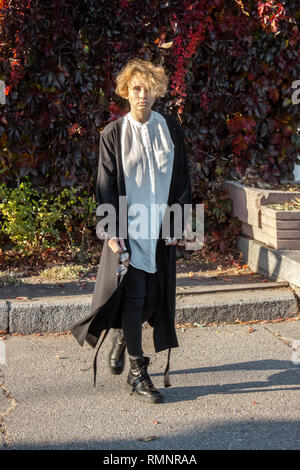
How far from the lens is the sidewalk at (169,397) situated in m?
3.19

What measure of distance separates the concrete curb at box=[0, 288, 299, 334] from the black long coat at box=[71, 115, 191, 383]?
95 cm

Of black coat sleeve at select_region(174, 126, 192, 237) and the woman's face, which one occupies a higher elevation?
the woman's face

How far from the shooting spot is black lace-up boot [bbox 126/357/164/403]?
366 centimetres

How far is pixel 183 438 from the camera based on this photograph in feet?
10.4

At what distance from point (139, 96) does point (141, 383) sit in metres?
1.58

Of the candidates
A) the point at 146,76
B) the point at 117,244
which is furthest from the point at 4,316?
the point at 146,76

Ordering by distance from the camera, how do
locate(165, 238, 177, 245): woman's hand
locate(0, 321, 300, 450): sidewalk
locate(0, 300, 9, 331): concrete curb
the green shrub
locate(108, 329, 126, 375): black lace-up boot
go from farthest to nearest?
the green shrub → locate(0, 300, 9, 331): concrete curb → locate(108, 329, 126, 375): black lace-up boot → locate(165, 238, 177, 245): woman's hand → locate(0, 321, 300, 450): sidewalk

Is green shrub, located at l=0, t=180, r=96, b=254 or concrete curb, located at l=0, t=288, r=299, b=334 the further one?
green shrub, located at l=0, t=180, r=96, b=254

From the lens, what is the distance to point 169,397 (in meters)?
3.73

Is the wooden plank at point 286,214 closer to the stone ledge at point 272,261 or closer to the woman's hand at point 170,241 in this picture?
the stone ledge at point 272,261

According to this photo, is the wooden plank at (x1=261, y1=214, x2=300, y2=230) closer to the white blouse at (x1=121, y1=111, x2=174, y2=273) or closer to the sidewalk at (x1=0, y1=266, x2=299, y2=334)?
the sidewalk at (x1=0, y1=266, x2=299, y2=334)

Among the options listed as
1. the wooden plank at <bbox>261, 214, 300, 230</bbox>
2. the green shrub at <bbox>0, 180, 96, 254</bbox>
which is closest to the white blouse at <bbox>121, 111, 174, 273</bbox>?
the wooden plank at <bbox>261, 214, 300, 230</bbox>

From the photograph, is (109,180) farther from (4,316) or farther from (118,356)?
(4,316)
